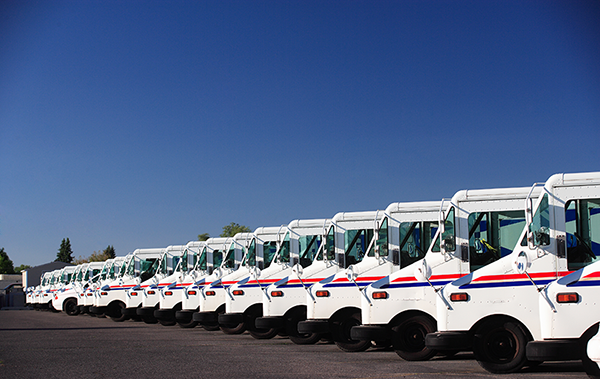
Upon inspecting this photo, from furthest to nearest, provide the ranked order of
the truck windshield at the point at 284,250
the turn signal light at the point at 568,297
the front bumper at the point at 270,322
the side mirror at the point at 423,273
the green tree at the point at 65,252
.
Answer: the green tree at the point at 65,252, the truck windshield at the point at 284,250, the front bumper at the point at 270,322, the side mirror at the point at 423,273, the turn signal light at the point at 568,297

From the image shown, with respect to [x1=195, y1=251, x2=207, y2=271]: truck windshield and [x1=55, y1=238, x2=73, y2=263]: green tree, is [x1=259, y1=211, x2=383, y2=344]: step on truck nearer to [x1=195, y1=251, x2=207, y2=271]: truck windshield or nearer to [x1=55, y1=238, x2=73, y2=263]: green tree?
[x1=195, y1=251, x2=207, y2=271]: truck windshield

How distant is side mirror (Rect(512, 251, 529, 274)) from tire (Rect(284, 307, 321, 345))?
604 cm

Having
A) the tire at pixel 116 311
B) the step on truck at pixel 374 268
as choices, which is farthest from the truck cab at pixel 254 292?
the tire at pixel 116 311

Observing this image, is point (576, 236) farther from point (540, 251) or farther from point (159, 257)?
point (159, 257)

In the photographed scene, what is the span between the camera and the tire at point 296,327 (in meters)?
15.0

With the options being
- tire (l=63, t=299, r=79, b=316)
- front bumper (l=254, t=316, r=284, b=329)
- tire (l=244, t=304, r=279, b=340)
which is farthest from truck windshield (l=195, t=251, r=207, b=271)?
tire (l=63, t=299, r=79, b=316)

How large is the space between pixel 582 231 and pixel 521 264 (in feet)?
3.60

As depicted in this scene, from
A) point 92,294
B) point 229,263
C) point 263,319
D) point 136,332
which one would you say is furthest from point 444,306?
point 92,294

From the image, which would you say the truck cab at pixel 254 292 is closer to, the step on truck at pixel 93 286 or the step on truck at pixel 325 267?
the step on truck at pixel 325 267

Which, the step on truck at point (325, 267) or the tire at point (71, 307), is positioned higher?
the step on truck at point (325, 267)

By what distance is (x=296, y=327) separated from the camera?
15172 mm

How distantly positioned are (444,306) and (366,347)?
3.40 meters

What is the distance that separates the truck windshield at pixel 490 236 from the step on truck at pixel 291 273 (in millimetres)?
4324

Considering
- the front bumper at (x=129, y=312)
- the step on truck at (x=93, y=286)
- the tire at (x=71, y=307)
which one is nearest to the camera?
the front bumper at (x=129, y=312)
